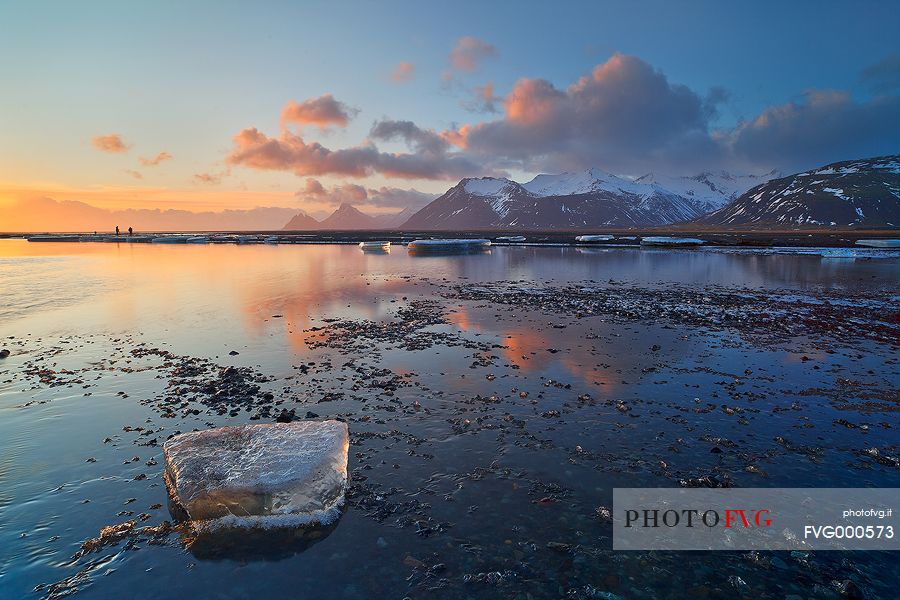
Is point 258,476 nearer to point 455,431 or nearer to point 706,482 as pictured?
point 455,431

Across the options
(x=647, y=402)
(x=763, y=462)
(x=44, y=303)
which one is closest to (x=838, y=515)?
(x=763, y=462)

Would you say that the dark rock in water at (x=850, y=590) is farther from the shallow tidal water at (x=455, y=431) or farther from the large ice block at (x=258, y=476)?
the large ice block at (x=258, y=476)

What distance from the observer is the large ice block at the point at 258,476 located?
8.97 m

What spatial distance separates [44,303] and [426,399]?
37425 millimetres

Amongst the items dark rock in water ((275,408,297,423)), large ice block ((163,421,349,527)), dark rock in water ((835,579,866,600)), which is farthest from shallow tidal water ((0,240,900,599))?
large ice block ((163,421,349,527))

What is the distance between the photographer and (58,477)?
10.3 meters

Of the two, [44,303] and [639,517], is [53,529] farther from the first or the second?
[44,303]

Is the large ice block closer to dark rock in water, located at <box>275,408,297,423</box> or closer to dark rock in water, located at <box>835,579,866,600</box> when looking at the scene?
dark rock in water, located at <box>275,408,297,423</box>

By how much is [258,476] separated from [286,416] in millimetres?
4102

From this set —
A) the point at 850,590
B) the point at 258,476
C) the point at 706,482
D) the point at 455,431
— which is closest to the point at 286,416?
the point at 258,476

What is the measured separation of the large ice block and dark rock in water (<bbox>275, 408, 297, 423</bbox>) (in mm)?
2165

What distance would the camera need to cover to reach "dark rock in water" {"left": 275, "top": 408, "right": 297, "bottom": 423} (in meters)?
13.2

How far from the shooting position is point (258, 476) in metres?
9.34

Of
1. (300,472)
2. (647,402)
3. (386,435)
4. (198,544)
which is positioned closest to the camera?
(198,544)
